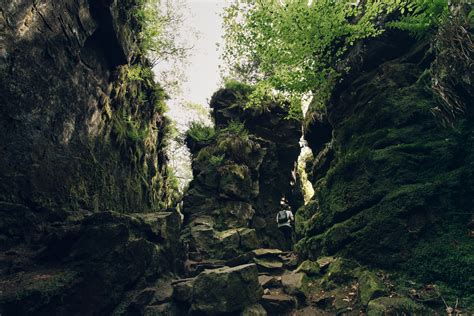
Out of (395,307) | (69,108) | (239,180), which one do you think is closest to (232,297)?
(395,307)

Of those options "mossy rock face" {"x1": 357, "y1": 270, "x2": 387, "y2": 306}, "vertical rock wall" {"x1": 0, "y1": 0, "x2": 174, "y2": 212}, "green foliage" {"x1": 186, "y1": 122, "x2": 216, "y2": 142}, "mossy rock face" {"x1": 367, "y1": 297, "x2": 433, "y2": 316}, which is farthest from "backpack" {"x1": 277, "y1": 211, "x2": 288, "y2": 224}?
"mossy rock face" {"x1": 367, "y1": 297, "x2": 433, "y2": 316}

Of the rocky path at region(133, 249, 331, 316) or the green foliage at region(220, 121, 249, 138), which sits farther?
the green foliage at region(220, 121, 249, 138)

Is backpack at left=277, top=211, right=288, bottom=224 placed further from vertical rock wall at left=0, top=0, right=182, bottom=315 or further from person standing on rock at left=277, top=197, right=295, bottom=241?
vertical rock wall at left=0, top=0, right=182, bottom=315

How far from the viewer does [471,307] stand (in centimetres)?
529

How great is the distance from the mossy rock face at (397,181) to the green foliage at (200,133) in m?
10.5

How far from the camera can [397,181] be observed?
8.02 meters

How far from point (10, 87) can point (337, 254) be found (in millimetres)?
10061

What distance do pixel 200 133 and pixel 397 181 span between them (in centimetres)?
1441

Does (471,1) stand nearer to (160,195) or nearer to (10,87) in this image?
(10,87)

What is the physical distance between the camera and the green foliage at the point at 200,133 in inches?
805

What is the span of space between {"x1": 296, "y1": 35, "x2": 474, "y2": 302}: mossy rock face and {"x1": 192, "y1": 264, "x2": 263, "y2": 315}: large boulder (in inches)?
104

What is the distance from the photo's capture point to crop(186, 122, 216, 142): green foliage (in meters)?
20.4

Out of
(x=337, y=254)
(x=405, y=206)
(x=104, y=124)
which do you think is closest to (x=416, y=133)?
(x=405, y=206)

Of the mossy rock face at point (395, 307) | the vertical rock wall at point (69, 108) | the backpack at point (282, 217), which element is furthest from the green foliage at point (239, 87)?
the mossy rock face at point (395, 307)
